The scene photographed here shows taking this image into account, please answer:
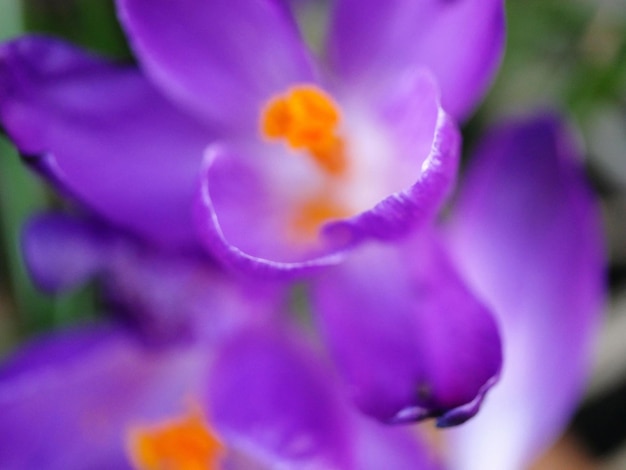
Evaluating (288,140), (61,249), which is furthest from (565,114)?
(61,249)

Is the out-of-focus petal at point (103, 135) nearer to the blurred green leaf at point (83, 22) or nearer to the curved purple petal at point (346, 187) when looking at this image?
the curved purple petal at point (346, 187)

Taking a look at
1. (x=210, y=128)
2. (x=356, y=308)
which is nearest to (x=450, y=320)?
(x=356, y=308)

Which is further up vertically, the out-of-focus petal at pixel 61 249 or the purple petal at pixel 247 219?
the purple petal at pixel 247 219

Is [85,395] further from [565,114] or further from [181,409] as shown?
[565,114]

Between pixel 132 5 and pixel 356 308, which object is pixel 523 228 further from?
pixel 132 5

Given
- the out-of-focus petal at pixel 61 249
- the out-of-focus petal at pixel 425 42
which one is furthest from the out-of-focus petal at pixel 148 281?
the out-of-focus petal at pixel 425 42

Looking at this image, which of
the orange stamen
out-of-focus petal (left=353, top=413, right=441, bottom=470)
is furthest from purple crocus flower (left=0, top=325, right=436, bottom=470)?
the orange stamen

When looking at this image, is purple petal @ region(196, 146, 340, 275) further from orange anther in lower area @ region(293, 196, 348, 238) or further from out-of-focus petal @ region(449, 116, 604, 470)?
out-of-focus petal @ region(449, 116, 604, 470)
